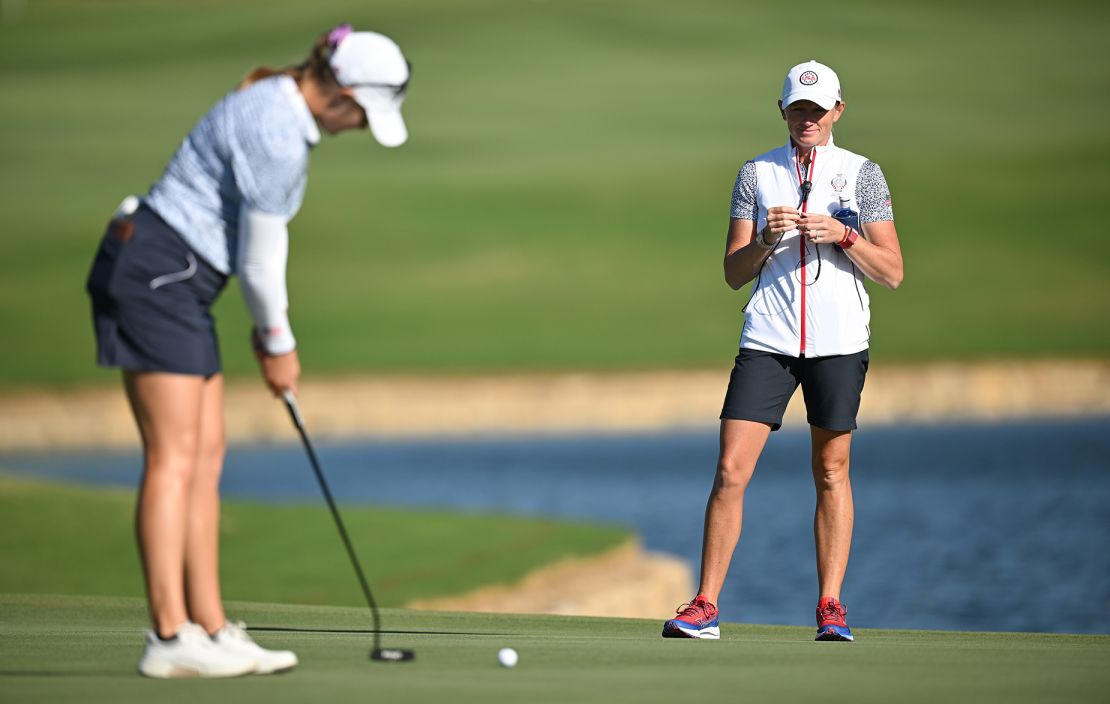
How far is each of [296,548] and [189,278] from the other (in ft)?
31.8

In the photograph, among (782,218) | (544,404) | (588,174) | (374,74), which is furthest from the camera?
(588,174)

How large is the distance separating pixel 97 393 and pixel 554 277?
13712 mm

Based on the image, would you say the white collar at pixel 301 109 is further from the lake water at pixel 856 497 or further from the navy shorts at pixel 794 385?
the lake water at pixel 856 497

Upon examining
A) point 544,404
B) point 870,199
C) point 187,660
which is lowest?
point 187,660

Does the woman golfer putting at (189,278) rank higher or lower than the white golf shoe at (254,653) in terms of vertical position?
higher

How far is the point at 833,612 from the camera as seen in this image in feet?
17.1

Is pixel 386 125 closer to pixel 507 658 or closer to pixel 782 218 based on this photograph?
pixel 507 658

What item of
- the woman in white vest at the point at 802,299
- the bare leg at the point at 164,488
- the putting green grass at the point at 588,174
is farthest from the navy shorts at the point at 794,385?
the putting green grass at the point at 588,174

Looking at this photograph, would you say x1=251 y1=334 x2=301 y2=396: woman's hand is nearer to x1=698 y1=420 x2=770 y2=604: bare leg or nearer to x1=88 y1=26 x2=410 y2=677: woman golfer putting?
x1=88 y1=26 x2=410 y2=677: woman golfer putting

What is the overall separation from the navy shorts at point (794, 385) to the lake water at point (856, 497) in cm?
880

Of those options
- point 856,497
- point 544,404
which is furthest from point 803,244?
point 544,404

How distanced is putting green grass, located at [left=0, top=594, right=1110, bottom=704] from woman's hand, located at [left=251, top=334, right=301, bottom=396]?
2.38ft

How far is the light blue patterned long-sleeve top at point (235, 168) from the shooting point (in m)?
3.94

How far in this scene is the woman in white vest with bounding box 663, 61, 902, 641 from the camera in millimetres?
5266
